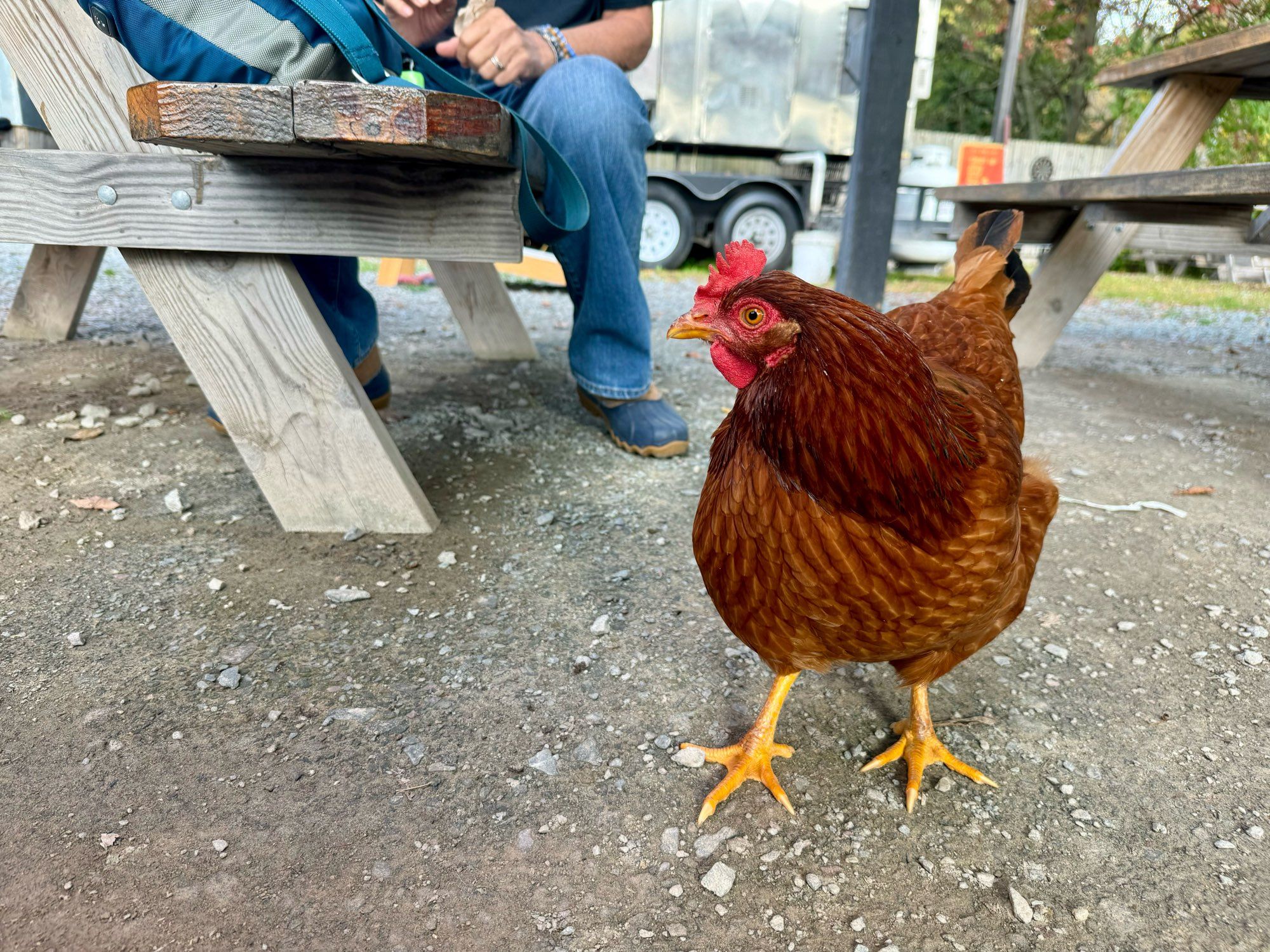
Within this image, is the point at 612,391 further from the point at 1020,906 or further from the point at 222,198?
the point at 1020,906

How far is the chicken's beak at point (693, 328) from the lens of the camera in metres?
1.24

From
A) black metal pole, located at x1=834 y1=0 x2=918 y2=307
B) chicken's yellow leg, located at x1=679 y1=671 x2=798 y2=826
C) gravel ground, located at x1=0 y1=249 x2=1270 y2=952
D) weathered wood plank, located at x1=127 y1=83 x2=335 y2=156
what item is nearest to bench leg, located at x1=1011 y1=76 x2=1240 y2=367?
black metal pole, located at x1=834 y1=0 x2=918 y2=307

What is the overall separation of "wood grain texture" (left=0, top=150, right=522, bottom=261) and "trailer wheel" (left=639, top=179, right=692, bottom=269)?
6.32 m

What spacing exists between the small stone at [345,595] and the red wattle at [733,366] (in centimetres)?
103

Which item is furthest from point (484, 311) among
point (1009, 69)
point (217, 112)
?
point (1009, 69)

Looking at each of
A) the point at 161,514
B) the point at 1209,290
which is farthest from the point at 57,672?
the point at 1209,290

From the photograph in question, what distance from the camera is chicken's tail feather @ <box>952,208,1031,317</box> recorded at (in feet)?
5.90

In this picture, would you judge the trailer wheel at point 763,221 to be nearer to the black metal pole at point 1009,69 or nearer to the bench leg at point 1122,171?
the black metal pole at point 1009,69

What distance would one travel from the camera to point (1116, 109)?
514 inches

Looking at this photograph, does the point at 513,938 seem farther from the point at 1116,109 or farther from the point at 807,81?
the point at 1116,109

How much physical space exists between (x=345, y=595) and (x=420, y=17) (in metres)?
1.64

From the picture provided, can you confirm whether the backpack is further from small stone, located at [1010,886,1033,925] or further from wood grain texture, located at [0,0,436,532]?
small stone, located at [1010,886,1033,925]

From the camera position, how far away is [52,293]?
334 centimetres

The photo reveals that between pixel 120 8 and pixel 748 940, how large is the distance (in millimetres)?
1989
